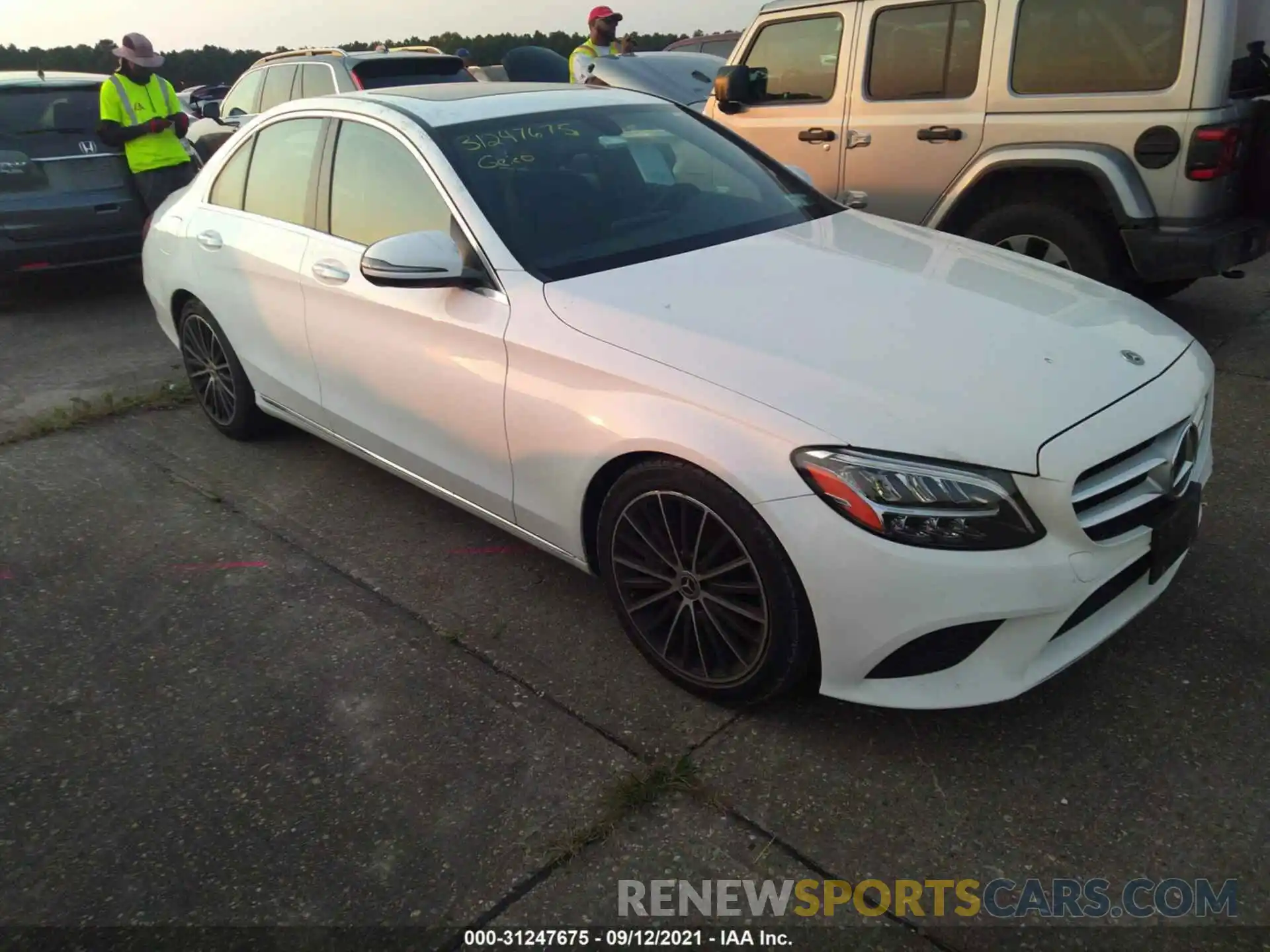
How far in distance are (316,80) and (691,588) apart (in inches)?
319

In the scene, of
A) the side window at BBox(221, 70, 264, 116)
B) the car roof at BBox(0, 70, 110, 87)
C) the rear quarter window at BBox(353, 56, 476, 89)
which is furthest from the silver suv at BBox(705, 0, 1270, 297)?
the side window at BBox(221, 70, 264, 116)

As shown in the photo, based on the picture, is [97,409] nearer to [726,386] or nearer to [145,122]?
[145,122]

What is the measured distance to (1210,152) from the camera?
459 centimetres

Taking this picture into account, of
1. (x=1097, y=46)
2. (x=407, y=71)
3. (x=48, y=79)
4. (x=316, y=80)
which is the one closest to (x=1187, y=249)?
(x=1097, y=46)

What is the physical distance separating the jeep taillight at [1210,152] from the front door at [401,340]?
3567mm

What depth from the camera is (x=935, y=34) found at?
538 cm

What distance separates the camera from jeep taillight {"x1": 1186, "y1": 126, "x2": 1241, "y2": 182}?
4574 mm

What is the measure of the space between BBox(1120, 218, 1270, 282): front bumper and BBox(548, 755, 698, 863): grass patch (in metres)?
3.65

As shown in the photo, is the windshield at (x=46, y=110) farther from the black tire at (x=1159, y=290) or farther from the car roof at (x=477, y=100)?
the black tire at (x=1159, y=290)

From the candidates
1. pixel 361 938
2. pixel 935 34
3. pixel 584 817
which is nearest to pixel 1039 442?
pixel 584 817

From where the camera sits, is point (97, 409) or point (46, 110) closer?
point (97, 409)

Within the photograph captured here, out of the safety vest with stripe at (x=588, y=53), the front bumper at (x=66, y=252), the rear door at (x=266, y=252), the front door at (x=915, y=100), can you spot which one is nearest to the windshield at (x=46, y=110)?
the front bumper at (x=66, y=252)

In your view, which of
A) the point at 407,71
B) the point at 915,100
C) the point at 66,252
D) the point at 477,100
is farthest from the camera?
the point at 407,71

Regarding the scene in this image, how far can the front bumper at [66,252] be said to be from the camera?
22.4 ft
